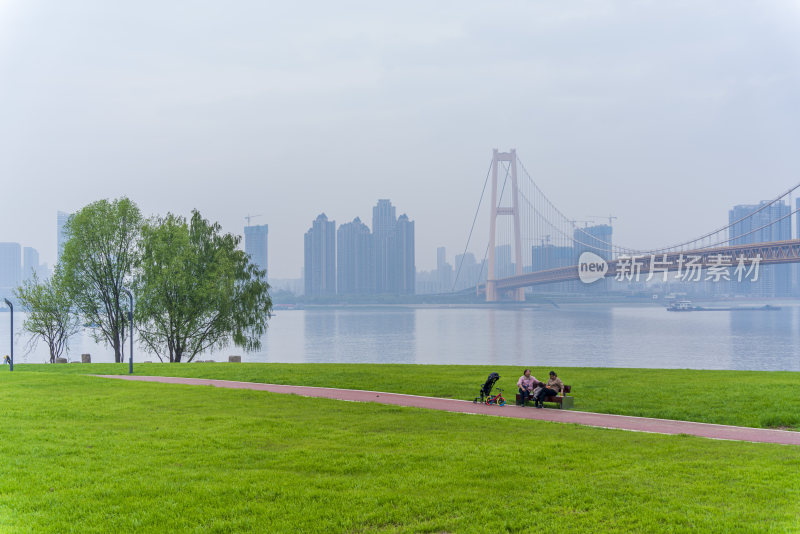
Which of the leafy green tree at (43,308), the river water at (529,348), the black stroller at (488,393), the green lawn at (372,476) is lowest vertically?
the river water at (529,348)

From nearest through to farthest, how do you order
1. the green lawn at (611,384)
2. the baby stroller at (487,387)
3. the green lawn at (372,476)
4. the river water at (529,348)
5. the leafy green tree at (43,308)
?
the green lawn at (372,476) → the green lawn at (611,384) → the baby stroller at (487,387) → the leafy green tree at (43,308) → the river water at (529,348)

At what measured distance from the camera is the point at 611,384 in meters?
16.4

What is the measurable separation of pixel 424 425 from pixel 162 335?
2702 centimetres

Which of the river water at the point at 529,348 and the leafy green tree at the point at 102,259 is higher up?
the leafy green tree at the point at 102,259

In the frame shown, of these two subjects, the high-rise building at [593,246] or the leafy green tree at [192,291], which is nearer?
the leafy green tree at [192,291]

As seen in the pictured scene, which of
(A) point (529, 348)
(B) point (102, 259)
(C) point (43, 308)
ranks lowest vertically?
(A) point (529, 348)

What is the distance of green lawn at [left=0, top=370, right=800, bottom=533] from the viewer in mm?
5941

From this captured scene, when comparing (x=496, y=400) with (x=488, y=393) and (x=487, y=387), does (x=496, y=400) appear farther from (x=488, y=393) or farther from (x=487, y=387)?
(x=487, y=387)

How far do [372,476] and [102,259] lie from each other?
1277 inches

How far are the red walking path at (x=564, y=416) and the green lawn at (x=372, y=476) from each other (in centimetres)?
86

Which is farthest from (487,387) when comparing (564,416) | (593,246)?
(593,246)

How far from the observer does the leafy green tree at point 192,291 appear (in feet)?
109

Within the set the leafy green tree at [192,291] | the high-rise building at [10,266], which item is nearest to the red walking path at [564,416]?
the leafy green tree at [192,291]

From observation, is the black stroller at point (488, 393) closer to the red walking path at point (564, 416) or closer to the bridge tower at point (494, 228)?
the red walking path at point (564, 416)
